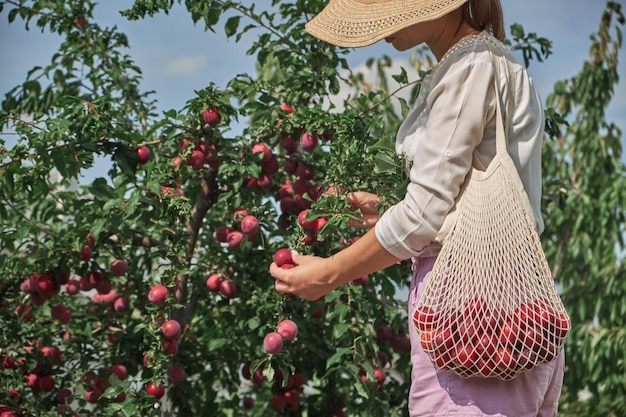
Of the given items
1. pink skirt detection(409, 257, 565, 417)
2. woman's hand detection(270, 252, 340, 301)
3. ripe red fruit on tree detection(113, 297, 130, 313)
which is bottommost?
pink skirt detection(409, 257, 565, 417)

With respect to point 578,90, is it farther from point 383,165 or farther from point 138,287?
point 383,165

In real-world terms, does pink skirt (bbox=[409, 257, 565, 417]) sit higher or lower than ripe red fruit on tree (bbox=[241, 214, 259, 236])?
lower

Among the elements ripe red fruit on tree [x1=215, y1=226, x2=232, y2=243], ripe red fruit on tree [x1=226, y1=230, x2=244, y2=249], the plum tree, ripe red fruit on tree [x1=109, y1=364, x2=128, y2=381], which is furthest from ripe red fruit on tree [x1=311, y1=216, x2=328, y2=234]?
ripe red fruit on tree [x1=109, y1=364, x2=128, y2=381]

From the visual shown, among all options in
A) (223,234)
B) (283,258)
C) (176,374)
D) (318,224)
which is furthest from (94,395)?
(283,258)

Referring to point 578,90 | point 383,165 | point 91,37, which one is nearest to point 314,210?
point 383,165

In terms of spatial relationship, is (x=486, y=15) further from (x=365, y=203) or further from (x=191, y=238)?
(x=191, y=238)

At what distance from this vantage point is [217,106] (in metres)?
2.30

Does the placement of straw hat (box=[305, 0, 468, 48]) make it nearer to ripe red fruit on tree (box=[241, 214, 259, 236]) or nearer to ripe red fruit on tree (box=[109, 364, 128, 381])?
ripe red fruit on tree (box=[241, 214, 259, 236])

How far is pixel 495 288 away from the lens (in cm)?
133

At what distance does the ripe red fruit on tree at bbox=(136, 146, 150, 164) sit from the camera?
2336mm

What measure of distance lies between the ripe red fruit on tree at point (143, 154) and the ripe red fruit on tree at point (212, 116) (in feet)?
0.57

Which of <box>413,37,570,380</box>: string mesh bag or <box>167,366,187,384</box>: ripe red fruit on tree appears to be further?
<box>167,366,187,384</box>: ripe red fruit on tree

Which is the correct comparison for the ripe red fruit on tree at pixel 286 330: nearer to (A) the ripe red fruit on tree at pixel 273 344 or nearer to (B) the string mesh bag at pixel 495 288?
(A) the ripe red fruit on tree at pixel 273 344

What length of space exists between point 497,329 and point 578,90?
403 cm
